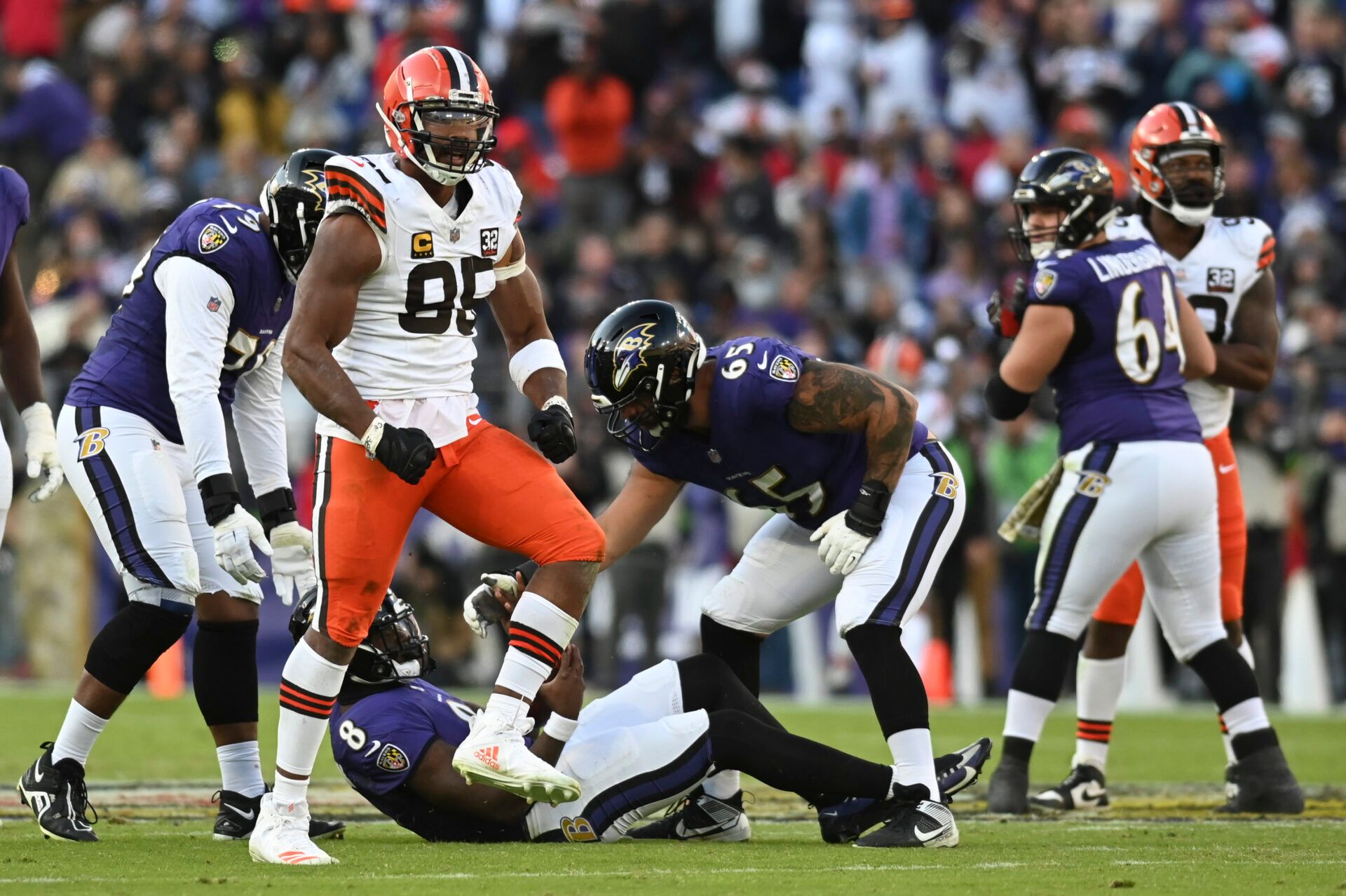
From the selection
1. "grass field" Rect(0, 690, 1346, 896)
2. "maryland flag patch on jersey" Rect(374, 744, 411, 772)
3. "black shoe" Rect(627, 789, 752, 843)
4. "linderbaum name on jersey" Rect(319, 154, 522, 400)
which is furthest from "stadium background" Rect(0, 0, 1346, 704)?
"maryland flag patch on jersey" Rect(374, 744, 411, 772)

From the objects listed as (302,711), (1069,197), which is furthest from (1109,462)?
(302,711)

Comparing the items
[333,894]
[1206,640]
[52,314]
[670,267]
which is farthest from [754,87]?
[333,894]

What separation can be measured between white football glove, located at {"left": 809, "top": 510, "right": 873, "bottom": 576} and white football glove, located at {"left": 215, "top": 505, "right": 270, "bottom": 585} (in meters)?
1.63

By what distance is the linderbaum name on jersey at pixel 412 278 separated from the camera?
5340 millimetres

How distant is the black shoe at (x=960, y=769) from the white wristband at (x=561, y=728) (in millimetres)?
1072

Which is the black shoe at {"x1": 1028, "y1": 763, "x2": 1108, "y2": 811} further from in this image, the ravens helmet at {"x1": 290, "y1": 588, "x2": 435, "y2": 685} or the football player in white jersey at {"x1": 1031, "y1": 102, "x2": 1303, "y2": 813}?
the ravens helmet at {"x1": 290, "y1": 588, "x2": 435, "y2": 685}

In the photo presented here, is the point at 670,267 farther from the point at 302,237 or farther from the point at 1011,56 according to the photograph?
the point at 302,237

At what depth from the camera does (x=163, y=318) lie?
5.91m

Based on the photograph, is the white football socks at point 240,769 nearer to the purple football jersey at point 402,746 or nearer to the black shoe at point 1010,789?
the purple football jersey at point 402,746

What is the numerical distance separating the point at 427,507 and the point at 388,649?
1.42 ft

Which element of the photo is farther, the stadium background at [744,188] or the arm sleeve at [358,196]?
the stadium background at [744,188]

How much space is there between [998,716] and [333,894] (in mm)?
7011

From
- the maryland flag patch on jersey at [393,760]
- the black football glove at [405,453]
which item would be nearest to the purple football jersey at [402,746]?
the maryland flag patch on jersey at [393,760]

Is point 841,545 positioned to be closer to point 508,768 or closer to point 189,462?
point 508,768
